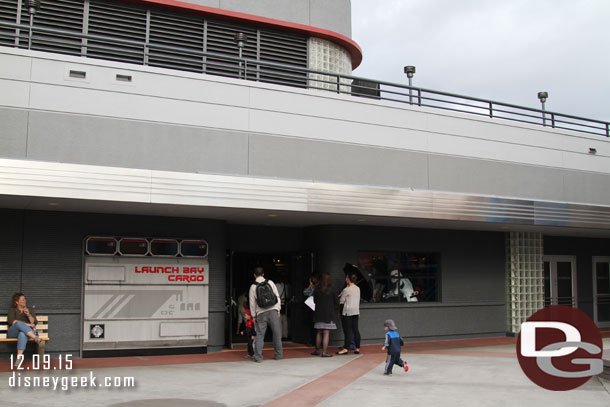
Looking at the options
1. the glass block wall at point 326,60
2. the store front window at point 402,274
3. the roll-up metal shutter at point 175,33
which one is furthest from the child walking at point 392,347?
the roll-up metal shutter at point 175,33

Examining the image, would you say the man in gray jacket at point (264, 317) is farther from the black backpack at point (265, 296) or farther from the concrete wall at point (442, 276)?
the concrete wall at point (442, 276)

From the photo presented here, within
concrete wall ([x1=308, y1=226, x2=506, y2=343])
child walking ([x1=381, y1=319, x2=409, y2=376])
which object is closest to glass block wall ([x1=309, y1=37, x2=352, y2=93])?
concrete wall ([x1=308, y1=226, x2=506, y2=343])

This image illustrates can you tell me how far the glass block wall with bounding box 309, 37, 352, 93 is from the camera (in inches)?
704

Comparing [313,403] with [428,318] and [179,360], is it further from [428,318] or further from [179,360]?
[428,318]

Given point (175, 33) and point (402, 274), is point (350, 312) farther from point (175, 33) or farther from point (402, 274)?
point (175, 33)

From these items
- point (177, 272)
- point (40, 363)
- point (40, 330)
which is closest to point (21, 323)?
point (40, 330)

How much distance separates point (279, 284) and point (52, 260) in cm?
578

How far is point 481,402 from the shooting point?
8648 mm

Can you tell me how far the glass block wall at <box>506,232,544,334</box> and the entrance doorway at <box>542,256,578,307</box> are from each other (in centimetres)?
137

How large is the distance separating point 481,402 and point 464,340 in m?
8.37

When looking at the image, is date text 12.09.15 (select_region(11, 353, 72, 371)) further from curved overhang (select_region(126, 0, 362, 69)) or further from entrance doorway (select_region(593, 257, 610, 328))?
entrance doorway (select_region(593, 257, 610, 328))

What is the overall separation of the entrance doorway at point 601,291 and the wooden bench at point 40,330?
16.4m

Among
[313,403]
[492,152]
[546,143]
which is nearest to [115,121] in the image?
[313,403]

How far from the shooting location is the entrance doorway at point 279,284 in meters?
15.5
